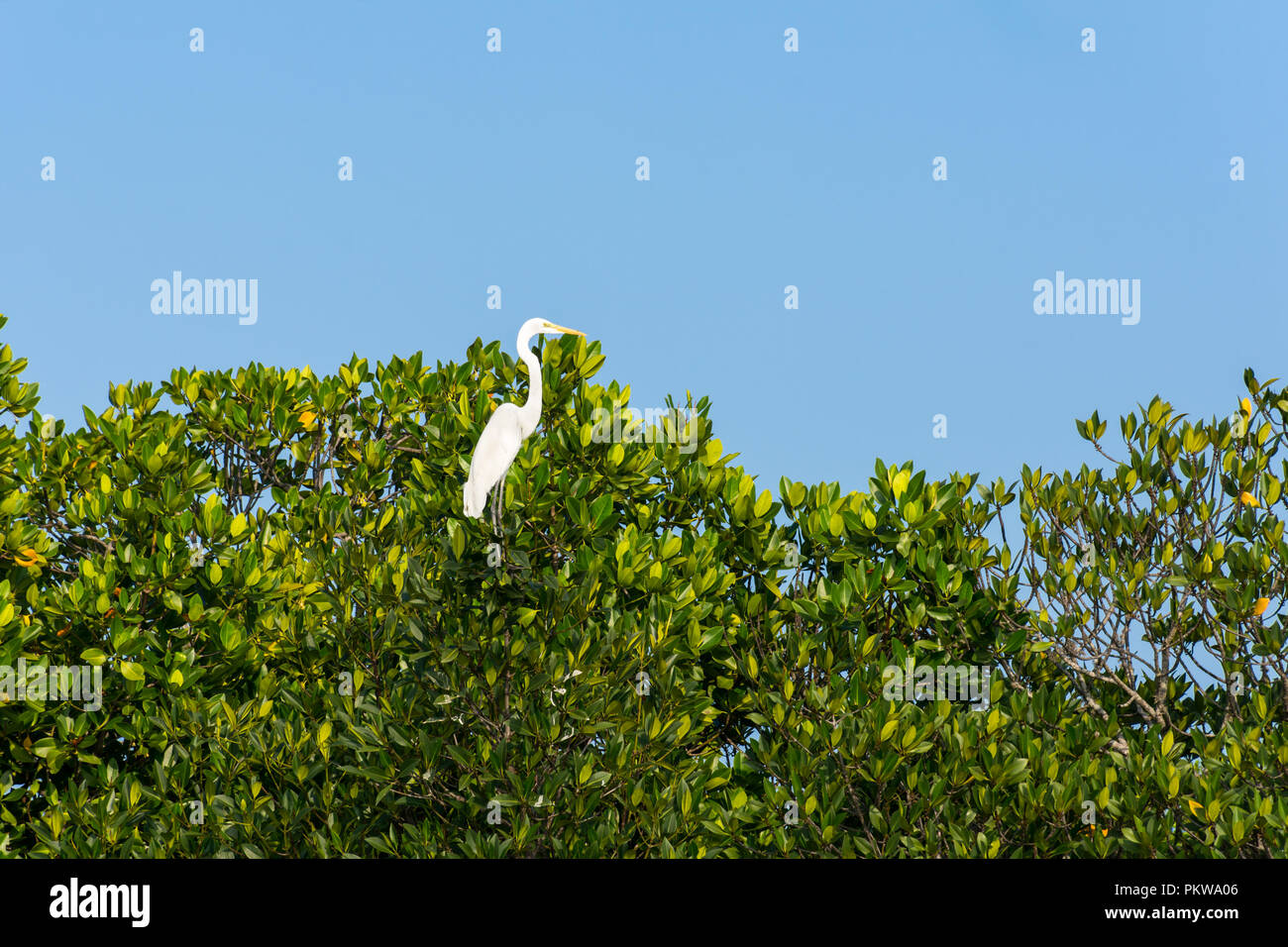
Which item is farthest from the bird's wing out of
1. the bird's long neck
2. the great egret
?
the bird's long neck

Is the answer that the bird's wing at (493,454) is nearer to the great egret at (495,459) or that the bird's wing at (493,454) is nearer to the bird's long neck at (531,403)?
the great egret at (495,459)

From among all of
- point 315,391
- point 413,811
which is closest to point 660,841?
point 413,811

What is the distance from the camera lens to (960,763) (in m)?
8.37

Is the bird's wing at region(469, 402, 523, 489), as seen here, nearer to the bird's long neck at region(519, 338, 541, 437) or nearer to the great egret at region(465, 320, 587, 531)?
the great egret at region(465, 320, 587, 531)

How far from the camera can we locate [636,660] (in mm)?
8148

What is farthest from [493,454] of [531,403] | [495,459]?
[531,403]

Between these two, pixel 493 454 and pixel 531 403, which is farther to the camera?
pixel 531 403

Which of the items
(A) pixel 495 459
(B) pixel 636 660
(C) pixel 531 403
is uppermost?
Result: (C) pixel 531 403

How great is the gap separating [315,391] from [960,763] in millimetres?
7873

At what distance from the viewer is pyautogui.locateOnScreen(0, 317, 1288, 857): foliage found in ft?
26.7

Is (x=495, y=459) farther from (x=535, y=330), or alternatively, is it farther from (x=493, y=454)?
(x=535, y=330)

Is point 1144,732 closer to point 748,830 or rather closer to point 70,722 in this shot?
point 748,830

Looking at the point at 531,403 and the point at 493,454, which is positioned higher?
the point at 531,403

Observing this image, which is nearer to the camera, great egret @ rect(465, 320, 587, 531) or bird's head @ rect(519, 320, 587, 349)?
great egret @ rect(465, 320, 587, 531)
